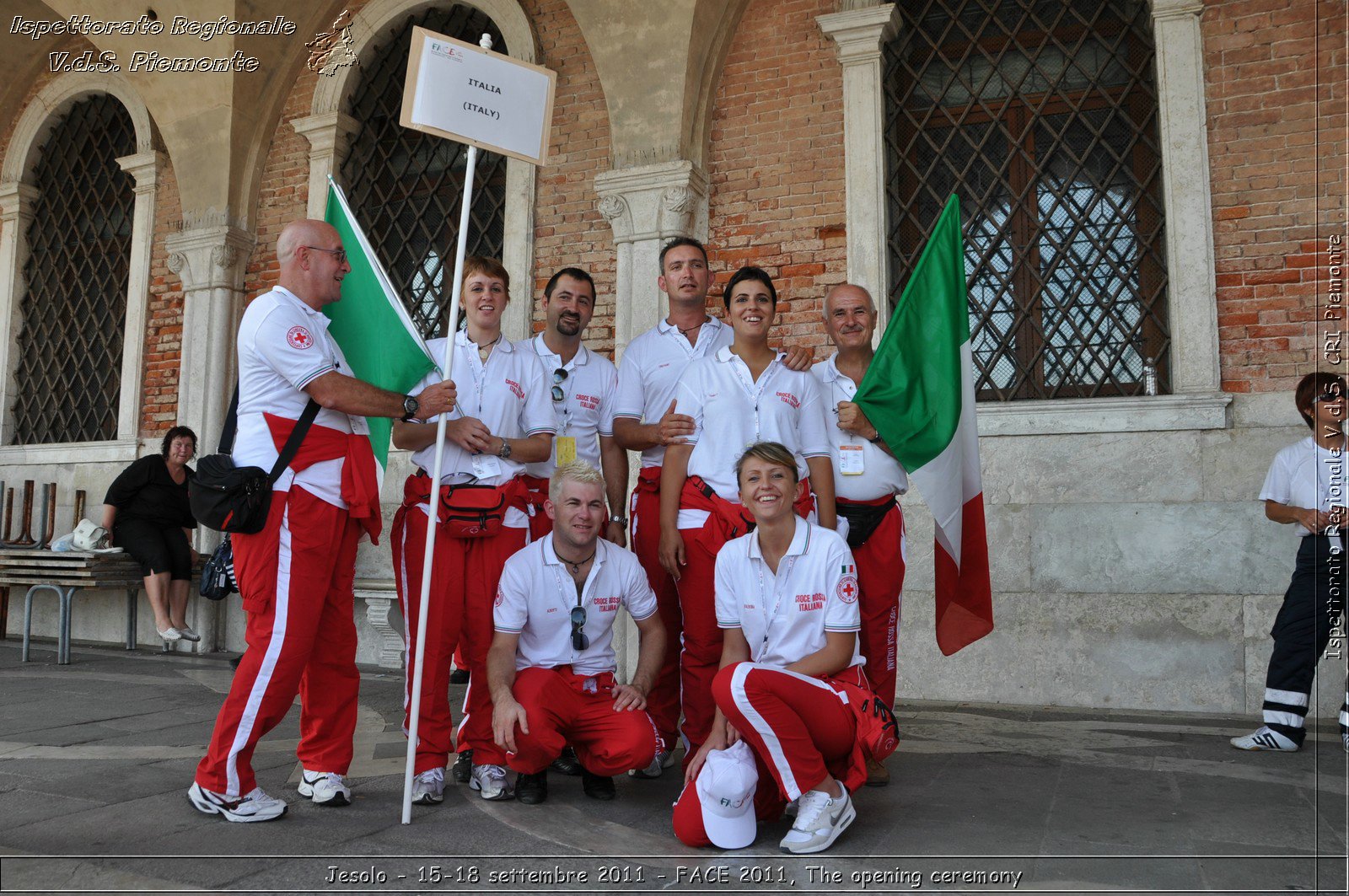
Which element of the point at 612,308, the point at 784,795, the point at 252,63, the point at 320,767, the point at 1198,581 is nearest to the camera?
the point at 784,795

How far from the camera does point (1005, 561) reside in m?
6.17

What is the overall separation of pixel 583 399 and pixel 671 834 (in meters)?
1.95

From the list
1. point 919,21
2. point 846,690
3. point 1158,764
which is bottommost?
point 1158,764

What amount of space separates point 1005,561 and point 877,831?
10.8 ft

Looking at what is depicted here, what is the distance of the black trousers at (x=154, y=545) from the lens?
26.2ft

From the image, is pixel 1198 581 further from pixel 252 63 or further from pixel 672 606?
pixel 252 63

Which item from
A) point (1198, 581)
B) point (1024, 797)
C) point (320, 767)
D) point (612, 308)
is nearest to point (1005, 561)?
point (1198, 581)

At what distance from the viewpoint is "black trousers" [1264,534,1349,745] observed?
183 inches

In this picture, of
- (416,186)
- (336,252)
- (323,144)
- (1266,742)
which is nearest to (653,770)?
(336,252)

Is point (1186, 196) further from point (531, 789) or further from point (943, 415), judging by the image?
point (531, 789)

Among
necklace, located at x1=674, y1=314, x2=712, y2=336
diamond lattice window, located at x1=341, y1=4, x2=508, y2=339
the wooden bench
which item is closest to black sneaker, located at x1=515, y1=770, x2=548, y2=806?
necklace, located at x1=674, y1=314, x2=712, y2=336

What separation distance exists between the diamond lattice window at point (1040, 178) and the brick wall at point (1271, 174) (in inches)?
14.6

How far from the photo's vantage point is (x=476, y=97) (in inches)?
147

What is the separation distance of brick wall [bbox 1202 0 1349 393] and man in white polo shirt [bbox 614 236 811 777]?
327 cm
